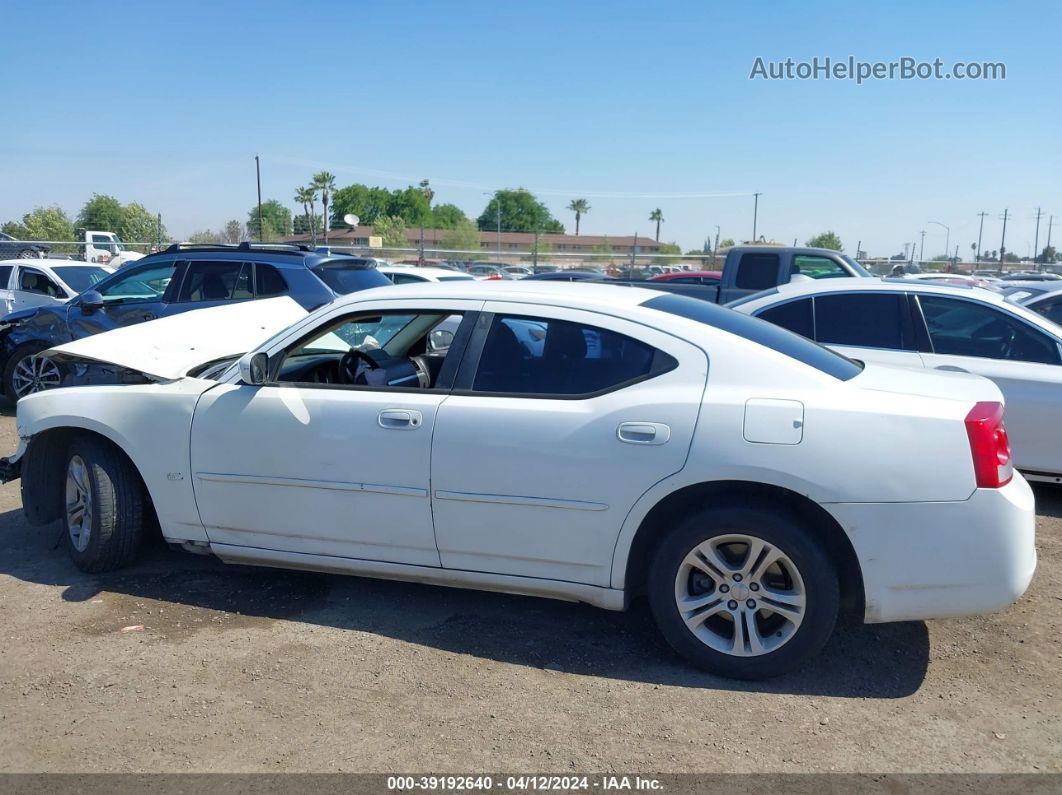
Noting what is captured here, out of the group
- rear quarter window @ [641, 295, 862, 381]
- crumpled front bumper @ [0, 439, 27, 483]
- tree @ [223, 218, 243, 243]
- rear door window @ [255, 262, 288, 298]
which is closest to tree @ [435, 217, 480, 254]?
tree @ [223, 218, 243, 243]

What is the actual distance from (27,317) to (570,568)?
8066 millimetres

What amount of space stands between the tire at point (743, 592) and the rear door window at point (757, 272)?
9.55 metres

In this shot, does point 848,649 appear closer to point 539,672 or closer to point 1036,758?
point 1036,758

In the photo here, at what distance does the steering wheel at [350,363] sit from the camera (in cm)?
468

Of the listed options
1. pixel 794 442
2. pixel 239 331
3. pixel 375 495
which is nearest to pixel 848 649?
pixel 794 442

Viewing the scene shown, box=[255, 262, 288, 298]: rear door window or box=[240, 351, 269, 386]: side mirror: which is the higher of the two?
box=[255, 262, 288, 298]: rear door window

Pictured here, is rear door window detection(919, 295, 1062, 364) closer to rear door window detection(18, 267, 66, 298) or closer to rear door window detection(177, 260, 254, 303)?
rear door window detection(177, 260, 254, 303)

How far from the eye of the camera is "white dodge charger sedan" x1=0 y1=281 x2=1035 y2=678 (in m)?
3.37

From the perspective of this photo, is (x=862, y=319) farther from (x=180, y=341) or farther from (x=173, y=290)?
(x=173, y=290)

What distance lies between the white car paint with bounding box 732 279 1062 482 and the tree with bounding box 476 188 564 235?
4408 inches

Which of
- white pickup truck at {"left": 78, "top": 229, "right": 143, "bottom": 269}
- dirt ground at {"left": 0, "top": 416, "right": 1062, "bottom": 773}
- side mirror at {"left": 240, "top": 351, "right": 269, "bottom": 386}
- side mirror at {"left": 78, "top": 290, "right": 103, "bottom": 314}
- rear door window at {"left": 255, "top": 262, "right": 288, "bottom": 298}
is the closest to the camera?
dirt ground at {"left": 0, "top": 416, "right": 1062, "bottom": 773}

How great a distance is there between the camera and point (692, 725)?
327 centimetres

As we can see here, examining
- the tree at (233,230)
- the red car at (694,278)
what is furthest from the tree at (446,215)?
the red car at (694,278)

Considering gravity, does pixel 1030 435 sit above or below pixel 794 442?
below
